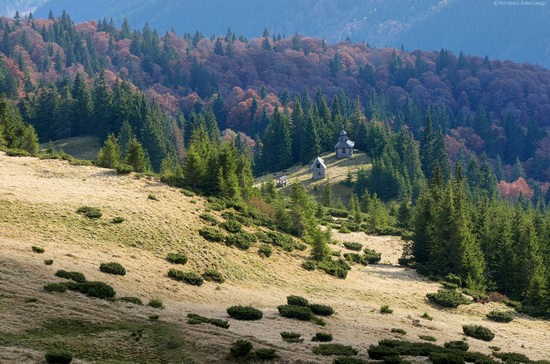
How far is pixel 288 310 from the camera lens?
145 feet

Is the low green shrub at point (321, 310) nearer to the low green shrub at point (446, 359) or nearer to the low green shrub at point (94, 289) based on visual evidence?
the low green shrub at point (446, 359)

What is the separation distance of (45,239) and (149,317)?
17764mm

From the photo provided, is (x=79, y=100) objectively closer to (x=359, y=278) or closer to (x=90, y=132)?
(x=90, y=132)

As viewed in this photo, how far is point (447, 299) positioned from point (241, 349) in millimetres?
34533

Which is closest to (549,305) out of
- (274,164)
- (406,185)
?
(406,185)

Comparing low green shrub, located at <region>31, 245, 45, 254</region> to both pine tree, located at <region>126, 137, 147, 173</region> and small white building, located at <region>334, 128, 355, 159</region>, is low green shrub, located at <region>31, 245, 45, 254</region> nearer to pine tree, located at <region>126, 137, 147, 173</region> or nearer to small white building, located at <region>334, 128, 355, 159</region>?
pine tree, located at <region>126, 137, 147, 173</region>

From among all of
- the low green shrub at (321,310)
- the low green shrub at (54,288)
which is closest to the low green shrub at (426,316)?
the low green shrub at (321,310)

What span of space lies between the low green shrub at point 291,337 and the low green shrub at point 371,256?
134 feet

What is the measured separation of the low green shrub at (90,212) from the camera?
58125mm

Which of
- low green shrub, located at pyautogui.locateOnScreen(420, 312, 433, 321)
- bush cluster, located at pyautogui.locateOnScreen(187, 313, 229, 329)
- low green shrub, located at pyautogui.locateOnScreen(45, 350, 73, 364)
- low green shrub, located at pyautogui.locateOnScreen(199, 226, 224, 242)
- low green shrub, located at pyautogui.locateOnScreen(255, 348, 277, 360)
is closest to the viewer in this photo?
low green shrub, located at pyautogui.locateOnScreen(45, 350, 73, 364)

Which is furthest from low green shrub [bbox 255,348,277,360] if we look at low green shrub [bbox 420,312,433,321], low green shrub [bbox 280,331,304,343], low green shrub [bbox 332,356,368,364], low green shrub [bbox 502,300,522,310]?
low green shrub [bbox 502,300,522,310]

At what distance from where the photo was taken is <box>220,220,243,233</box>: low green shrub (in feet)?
218

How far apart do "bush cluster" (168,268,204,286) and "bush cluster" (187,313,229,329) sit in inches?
449

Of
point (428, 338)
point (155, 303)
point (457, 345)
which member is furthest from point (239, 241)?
point (457, 345)
